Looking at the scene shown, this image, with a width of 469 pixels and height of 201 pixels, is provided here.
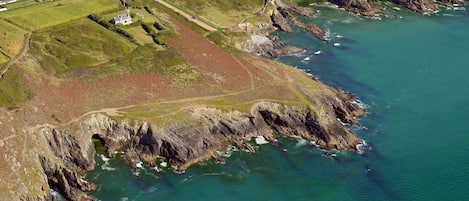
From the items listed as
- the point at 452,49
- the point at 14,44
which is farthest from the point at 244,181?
the point at 452,49

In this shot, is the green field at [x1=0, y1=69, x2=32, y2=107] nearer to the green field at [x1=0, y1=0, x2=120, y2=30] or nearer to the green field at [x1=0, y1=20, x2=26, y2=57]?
the green field at [x1=0, y1=20, x2=26, y2=57]

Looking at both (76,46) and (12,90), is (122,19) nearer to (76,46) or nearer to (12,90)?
(76,46)

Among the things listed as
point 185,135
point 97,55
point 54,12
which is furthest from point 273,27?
point 185,135

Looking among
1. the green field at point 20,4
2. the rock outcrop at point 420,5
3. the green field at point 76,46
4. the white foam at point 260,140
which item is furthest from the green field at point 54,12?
the rock outcrop at point 420,5

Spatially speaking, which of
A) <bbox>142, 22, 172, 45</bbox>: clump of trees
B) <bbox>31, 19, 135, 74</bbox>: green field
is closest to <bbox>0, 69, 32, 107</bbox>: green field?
<bbox>31, 19, 135, 74</bbox>: green field

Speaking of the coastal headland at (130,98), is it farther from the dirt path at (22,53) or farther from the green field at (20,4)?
the green field at (20,4)

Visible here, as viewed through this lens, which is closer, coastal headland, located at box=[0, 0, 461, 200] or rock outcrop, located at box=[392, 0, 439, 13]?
coastal headland, located at box=[0, 0, 461, 200]
